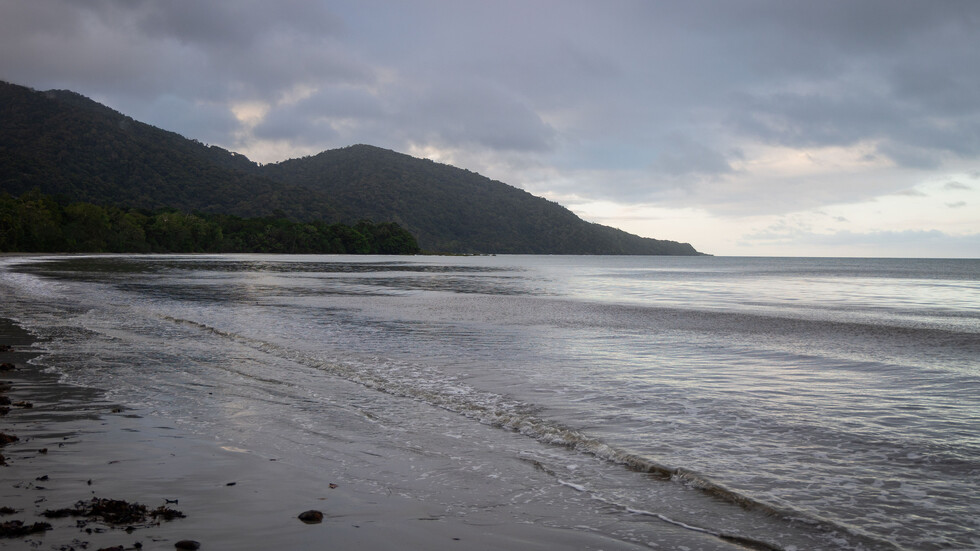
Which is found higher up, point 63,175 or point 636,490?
point 63,175

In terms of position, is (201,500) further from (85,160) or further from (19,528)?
(85,160)

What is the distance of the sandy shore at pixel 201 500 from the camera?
4480mm

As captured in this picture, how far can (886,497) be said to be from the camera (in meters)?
5.84

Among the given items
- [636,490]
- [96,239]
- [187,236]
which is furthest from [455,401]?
[187,236]

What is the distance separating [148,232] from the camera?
141500 millimetres

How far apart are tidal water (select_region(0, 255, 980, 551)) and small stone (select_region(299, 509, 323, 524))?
95 cm

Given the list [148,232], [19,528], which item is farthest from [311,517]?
[148,232]

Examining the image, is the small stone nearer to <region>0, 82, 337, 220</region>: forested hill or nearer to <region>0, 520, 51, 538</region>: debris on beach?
<region>0, 520, 51, 538</region>: debris on beach

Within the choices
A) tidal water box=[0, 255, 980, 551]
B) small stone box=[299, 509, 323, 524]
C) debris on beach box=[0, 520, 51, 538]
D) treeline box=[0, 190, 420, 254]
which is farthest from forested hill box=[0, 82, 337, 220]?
small stone box=[299, 509, 323, 524]

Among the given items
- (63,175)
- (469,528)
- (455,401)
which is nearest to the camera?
(469,528)

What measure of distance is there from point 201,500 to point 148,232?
15627 cm

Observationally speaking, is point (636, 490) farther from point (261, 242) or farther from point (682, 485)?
point (261, 242)

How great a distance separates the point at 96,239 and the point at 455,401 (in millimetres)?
138326

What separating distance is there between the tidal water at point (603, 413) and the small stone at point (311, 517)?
3.10ft
